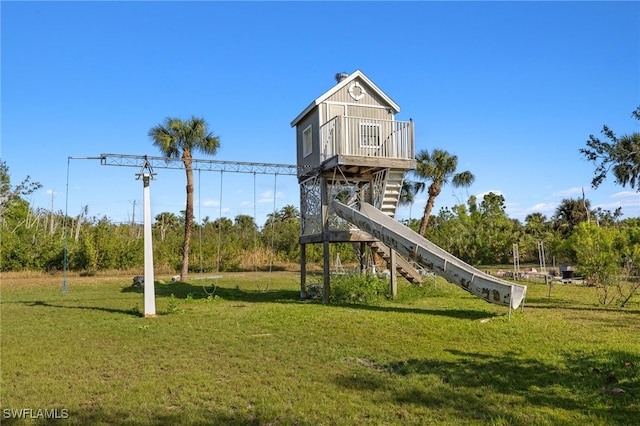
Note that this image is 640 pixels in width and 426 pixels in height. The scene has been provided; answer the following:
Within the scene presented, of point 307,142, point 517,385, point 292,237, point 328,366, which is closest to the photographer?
point 517,385

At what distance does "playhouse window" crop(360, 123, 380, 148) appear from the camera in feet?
51.6

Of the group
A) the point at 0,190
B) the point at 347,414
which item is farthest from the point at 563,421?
the point at 0,190

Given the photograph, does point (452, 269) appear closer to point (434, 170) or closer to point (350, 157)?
point (350, 157)

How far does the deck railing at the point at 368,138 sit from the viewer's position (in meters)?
15.3

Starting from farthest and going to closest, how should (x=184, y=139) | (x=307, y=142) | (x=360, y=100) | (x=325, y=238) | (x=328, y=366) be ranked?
1. (x=184, y=139)
2. (x=307, y=142)
3. (x=360, y=100)
4. (x=325, y=238)
5. (x=328, y=366)

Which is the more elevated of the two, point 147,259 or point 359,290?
point 147,259

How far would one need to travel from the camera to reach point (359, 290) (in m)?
14.8

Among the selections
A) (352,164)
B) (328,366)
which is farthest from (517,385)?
(352,164)

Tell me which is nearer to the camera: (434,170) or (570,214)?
(434,170)

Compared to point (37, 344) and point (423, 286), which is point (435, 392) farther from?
point (423, 286)

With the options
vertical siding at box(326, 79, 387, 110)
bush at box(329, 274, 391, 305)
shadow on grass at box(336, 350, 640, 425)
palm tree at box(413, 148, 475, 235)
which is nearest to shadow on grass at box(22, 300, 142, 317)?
bush at box(329, 274, 391, 305)

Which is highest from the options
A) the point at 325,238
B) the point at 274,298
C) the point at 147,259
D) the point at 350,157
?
A: the point at 350,157

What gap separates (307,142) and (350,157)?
3377mm

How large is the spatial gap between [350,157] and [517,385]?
977cm
